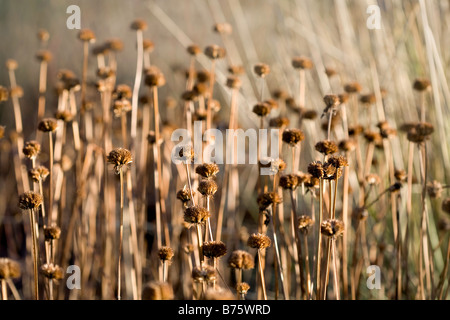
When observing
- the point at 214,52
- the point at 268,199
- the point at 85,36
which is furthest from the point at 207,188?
the point at 85,36

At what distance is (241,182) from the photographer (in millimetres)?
2131

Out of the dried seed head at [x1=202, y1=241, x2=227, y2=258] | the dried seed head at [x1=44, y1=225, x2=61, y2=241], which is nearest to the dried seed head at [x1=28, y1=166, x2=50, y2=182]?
the dried seed head at [x1=44, y1=225, x2=61, y2=241]

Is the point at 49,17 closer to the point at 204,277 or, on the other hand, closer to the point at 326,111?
the point at 326,111

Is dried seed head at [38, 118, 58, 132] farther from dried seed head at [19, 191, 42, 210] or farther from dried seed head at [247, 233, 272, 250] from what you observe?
dried seed head at [247, 233, 272, 250]

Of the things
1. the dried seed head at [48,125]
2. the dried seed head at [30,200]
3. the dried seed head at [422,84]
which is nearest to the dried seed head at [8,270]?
the dried seed head at [30,200]

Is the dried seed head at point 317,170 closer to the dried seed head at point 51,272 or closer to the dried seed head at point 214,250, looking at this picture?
the dried seed head at point 214,250

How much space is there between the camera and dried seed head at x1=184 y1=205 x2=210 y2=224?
76 centimetres

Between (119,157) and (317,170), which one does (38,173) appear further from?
(317,170)

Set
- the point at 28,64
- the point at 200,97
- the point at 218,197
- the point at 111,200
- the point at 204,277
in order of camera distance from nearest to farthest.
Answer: the point at 204,277
the point at 200,97
the point at 111,200
the point at 218,197
the point at 28,64

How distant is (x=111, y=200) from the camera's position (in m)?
1.36

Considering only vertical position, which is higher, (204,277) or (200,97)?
(200,97)

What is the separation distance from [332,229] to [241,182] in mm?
1354
